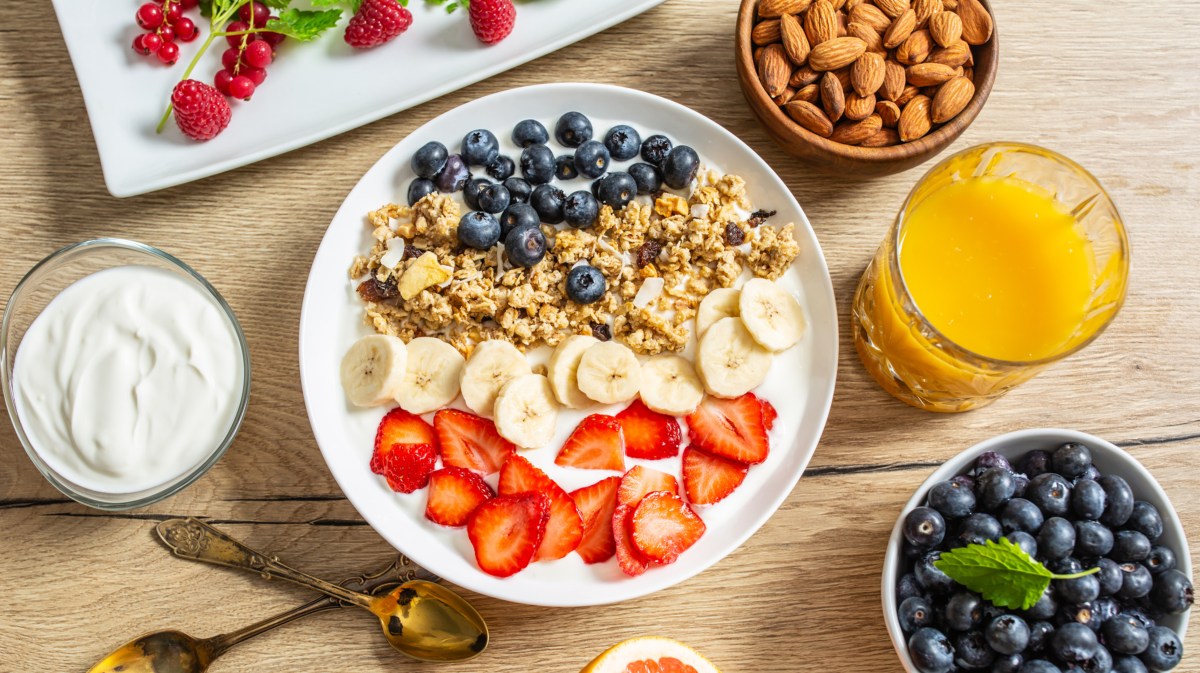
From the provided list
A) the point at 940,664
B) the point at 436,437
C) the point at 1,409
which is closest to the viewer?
the point at 940,664

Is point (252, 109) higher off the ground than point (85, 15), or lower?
lower

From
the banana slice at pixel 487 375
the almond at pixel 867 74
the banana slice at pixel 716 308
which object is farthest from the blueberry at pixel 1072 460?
the banana slice at pixel 487 375

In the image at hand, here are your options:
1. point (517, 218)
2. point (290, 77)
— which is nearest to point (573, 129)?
point (517, 218)

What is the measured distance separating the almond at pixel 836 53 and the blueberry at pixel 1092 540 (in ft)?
2.65

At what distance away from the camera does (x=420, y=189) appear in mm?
1508

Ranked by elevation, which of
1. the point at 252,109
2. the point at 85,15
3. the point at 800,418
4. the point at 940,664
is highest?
the point at 85,15

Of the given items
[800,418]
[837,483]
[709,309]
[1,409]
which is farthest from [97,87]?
[837,483]

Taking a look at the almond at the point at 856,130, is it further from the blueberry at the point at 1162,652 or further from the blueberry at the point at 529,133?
the blueberry at the point at 1162,652

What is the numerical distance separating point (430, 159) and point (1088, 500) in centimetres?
115

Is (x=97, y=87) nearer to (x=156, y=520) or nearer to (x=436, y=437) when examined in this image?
(x=156, y=520)

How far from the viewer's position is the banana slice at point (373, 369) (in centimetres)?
143

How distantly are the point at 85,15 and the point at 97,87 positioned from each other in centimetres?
14

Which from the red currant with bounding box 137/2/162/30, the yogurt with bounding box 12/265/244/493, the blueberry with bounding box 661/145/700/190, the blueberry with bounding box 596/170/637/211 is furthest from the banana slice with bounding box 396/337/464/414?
the red currant with bounding box 137/2/162/30

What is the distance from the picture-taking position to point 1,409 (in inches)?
62.4
